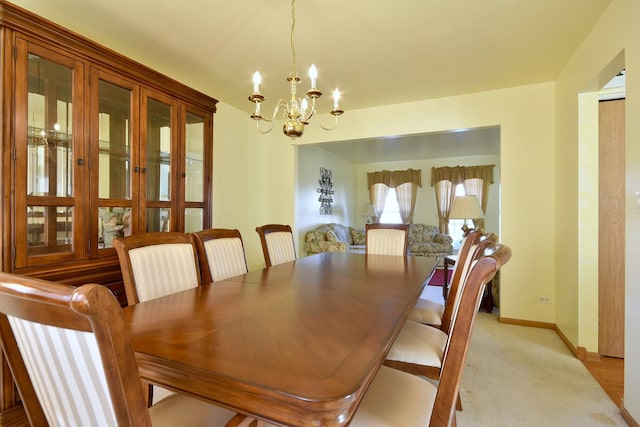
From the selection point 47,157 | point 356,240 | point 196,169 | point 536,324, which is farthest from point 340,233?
point 47,157

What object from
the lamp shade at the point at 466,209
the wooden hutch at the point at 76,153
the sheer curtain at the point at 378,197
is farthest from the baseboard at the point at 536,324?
the sheer curtain at the point at 378,197

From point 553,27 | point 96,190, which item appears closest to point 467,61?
point 553,27

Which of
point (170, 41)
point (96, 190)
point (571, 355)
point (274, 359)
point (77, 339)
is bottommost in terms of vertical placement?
point (571, 355)

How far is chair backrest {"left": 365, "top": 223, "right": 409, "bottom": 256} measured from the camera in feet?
9.37

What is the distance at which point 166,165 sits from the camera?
2.40 metres

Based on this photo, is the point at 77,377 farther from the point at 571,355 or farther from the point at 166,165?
the point at 571,355

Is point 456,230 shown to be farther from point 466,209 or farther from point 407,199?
point 466,209

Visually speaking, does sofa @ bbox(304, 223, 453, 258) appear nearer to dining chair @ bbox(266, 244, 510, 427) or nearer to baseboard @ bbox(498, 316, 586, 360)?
baseboard @ bbox(498, 316, 586, 360)

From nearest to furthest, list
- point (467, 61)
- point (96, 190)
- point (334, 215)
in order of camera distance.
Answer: point (96, 190), point (467, 61), point (334, 215)

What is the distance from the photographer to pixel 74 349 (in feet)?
1.63

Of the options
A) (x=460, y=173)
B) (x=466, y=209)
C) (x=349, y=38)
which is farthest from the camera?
(x=460, y=173)

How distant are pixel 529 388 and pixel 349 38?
2.73m

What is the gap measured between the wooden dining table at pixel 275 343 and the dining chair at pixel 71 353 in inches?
8.6

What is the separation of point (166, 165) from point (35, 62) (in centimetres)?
94
